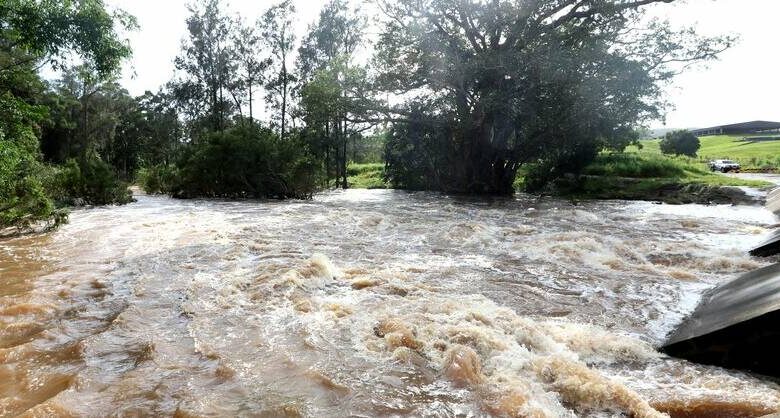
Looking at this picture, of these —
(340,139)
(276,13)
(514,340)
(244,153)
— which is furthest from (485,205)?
(276,13)

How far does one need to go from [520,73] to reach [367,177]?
24751 millimetres

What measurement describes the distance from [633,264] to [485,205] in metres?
11.5

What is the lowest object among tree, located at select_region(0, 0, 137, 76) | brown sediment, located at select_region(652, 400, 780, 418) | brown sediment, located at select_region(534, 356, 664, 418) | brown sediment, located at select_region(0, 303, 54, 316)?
brown sediment, located at select_region(652, 400, 780, 418)

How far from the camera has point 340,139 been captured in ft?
122

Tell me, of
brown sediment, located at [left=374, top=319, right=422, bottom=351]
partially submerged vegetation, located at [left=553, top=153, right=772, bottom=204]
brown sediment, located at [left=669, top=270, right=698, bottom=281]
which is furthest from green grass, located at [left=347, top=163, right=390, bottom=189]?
brown sediment, located at [left=374, top=319, right=422, bottom=351]

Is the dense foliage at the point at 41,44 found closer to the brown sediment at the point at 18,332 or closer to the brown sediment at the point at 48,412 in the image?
the brown sediment at the point at 18,332

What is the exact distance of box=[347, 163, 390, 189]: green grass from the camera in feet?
128

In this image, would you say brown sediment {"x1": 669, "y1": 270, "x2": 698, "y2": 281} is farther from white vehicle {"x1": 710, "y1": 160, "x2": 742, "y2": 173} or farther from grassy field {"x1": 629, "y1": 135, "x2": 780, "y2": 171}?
grassy field {"x1": 629, "y1": 135, "x2": 780, "y2": 171}

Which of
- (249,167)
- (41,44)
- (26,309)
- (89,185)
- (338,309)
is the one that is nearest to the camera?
(26,309)

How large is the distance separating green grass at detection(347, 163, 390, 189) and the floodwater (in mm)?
28299

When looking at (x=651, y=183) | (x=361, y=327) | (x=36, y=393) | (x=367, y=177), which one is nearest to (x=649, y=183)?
(x=651, y=183)

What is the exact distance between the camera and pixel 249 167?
24.4m

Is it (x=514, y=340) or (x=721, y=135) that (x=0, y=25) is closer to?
(x=514, y=340)

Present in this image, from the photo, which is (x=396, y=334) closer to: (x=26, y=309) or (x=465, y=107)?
(x=26, y=309)
